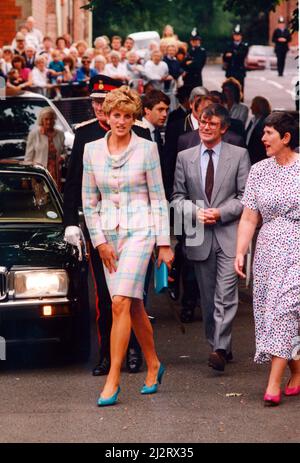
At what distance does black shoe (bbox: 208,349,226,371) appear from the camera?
373 inches

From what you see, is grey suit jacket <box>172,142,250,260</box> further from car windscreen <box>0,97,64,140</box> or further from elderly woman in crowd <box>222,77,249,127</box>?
car windscreen <box>0,97,64,140</box>

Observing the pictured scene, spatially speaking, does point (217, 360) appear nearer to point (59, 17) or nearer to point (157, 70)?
point (157, 70)

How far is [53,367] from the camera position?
9828 millimetres

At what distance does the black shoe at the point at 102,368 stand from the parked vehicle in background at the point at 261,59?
58365mm

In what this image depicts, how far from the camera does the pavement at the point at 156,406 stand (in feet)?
25.4

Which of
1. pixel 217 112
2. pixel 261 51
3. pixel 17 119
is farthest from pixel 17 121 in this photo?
pixel 261 51

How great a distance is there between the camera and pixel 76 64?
3133 centimetres

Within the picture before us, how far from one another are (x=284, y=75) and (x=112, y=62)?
93.2 ft

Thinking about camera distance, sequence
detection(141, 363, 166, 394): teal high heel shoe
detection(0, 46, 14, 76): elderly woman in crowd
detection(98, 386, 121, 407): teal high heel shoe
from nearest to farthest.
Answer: detection(98, 386, 121, 407): teal high heel shoe → detection(141, 363, 166, 394): teal high heel shoe → detection(0, 46, 14, 76): elderly woman in crowd

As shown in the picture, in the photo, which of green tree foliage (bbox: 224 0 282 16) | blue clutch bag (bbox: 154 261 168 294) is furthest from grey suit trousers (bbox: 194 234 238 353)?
green tree foliage (bbox: 224 0 282 16)

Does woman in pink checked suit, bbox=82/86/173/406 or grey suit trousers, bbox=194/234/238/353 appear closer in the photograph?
woman in pink checked suit, bbox=82/86/173/406

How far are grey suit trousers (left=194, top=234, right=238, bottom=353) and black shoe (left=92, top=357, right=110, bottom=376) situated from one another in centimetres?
74

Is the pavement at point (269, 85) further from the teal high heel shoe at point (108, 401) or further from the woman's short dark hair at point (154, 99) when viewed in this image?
the teal high heel shoe at point (108, 401)
